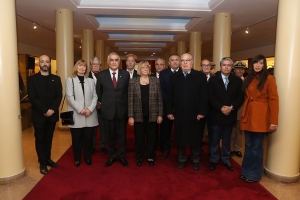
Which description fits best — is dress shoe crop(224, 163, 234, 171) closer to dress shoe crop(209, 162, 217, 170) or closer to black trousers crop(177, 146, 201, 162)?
dress shoe crop(209, 162, 217, 170)

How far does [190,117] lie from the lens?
377 cm

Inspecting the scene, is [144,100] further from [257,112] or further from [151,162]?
[257,112]

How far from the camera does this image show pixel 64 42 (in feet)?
21.7

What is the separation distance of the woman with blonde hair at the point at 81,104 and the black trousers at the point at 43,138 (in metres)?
0.34

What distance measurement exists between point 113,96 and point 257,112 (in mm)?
2063

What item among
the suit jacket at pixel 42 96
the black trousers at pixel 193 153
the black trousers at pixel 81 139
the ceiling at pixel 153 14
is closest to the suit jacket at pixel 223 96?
the black trousers at pixel 193 153

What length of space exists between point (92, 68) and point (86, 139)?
145 centimetres

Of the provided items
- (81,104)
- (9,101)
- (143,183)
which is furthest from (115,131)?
(9,101)

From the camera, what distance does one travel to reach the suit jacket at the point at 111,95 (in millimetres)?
3842

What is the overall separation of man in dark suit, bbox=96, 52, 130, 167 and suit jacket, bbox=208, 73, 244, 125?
1339 millimetres

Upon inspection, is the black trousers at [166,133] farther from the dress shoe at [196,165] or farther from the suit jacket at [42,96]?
the suit jacket at [42,96]

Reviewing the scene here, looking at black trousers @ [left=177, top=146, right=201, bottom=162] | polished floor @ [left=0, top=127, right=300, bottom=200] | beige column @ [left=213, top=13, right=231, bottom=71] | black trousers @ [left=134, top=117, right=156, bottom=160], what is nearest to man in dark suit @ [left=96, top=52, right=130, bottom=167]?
black trousers @ [left=134, top=117, right=156, bottom=160]

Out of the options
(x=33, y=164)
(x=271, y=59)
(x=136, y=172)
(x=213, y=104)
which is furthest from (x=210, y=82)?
(x=271, y=59)

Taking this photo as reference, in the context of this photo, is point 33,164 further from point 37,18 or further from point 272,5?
point 272,5
